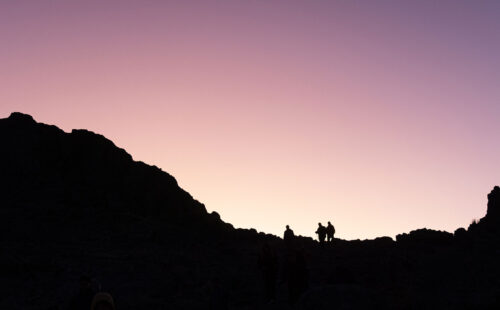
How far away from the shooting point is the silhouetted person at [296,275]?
20234 millimetres

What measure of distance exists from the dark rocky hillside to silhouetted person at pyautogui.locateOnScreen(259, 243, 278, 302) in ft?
1.36

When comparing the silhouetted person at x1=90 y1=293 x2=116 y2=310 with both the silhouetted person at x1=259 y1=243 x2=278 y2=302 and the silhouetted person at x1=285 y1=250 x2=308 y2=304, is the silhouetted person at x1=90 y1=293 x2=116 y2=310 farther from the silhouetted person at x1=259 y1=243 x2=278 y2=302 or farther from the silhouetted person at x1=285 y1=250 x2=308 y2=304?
the silhouetted person at x1=259 y1=243 x2=278 y2=302

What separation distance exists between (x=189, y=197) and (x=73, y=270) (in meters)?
26.8

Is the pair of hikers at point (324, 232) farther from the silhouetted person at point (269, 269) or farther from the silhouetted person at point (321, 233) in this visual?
the silhouetted person at point (269, 269)

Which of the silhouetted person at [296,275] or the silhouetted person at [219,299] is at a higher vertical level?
the silhouetted person at [296,275]

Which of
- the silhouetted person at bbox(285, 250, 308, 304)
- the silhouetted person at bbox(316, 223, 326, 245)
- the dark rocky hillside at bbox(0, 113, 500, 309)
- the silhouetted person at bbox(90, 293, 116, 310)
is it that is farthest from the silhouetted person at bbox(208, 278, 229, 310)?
the silhouetted person at bbox(316, 223, 326, 245)

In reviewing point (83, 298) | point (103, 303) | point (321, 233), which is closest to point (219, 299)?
point (83, 298)

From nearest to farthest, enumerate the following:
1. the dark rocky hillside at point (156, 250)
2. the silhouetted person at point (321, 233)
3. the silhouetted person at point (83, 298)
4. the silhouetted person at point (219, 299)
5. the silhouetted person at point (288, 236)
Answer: the silhouetted person at point (83, 298), the silhouetted person at point (219, 299), the silhouetted person at point (288, 236), the dark rocky hillside at point (156, 250), the silhouetted person at point (321, 233)

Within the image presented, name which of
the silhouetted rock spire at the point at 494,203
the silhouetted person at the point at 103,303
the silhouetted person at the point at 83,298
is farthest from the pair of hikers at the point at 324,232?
the silhouetted person at the point at 103,303

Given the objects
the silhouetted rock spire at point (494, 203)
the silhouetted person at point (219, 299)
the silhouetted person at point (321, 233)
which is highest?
the silhouetted rock spire at point (494, 203)

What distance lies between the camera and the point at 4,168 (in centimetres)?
5316

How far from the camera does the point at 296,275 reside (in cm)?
2031

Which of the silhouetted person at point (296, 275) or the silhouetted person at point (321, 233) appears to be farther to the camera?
the silhouetted person at point (321, 233)

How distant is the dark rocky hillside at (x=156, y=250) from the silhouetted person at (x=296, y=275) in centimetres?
25
